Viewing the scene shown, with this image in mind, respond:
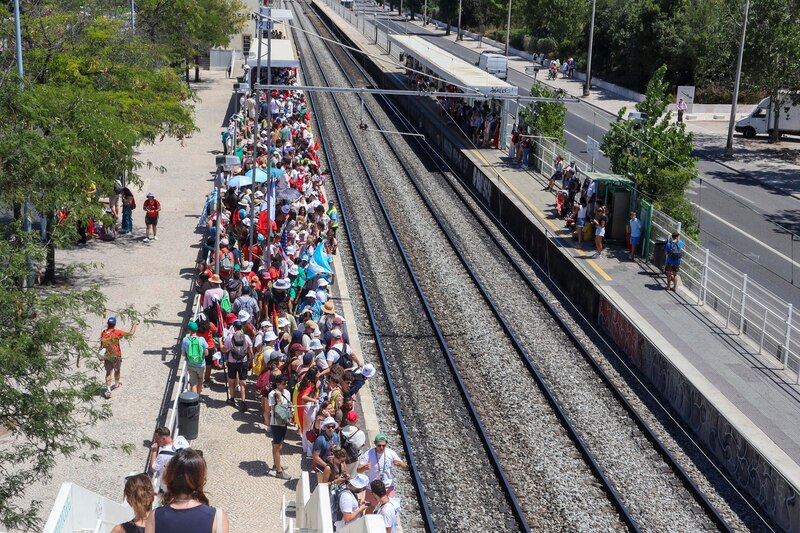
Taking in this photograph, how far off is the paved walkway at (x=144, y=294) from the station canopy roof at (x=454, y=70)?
9.99m

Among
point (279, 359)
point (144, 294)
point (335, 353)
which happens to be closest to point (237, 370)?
point (279, 359)

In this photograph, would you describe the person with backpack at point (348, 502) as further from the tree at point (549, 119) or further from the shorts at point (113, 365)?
the tree at point (549, 119)

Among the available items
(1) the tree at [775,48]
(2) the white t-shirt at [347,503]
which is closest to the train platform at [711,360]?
(2) the white t-shirt at [347,503]

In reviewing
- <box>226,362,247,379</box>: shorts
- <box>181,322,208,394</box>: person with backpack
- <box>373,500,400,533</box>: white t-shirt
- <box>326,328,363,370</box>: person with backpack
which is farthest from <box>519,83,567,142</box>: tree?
<box>373,500,400,533</box>: white t-shirt

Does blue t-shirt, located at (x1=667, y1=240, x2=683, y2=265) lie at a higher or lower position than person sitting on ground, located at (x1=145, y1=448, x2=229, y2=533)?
lower

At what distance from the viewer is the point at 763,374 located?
63.0ft

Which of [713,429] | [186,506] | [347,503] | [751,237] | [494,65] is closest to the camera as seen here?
[186,506]

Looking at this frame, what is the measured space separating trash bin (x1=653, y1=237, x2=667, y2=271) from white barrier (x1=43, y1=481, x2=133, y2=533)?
59.4 feet

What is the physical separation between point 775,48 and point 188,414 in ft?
113

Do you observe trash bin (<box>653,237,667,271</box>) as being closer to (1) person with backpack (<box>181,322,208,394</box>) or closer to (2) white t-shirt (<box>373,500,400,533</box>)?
(1) person with backpack (<box>181,322,208,394</box>)

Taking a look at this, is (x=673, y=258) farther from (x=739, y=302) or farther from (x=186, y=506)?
(x=186, y=506)

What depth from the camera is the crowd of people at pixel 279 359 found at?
36.9 feet

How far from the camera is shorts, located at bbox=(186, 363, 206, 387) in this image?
16.2 metres

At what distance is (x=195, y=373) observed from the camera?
16.3m
